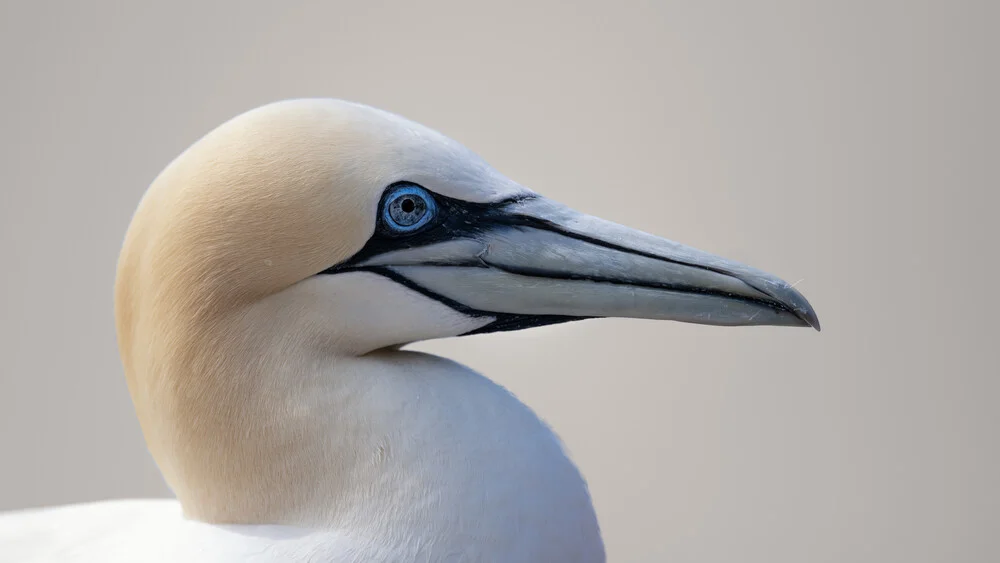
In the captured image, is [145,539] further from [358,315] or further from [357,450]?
[358,315]

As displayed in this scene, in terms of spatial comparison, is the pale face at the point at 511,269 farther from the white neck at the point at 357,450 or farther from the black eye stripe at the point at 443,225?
the white neck at the point at 357,450

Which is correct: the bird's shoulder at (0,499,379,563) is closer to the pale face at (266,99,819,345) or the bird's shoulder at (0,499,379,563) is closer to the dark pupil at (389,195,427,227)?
the pale face at (266,99,819,345)

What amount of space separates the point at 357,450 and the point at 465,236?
0.41 m

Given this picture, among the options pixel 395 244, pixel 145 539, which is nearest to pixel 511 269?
pixel 395 244

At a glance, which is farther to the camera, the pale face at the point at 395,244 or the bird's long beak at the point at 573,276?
the bird's long beak at the point at 573,276

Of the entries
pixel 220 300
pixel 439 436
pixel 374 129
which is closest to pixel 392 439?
pixel 439 436

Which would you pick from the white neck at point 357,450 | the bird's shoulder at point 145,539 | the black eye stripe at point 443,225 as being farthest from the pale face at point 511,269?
the bird's shoulder at point 145,539

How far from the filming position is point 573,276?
168 centimetres

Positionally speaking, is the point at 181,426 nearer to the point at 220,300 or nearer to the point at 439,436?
the point at 220,300

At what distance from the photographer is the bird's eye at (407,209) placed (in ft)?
5.28

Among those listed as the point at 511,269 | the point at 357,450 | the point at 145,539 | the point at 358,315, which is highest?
the point at 511,269

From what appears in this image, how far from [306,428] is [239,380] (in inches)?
5.4

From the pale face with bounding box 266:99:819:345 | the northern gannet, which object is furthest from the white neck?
the pale face with bounding box 266:99:819:345

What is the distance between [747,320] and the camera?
1.69 metres
